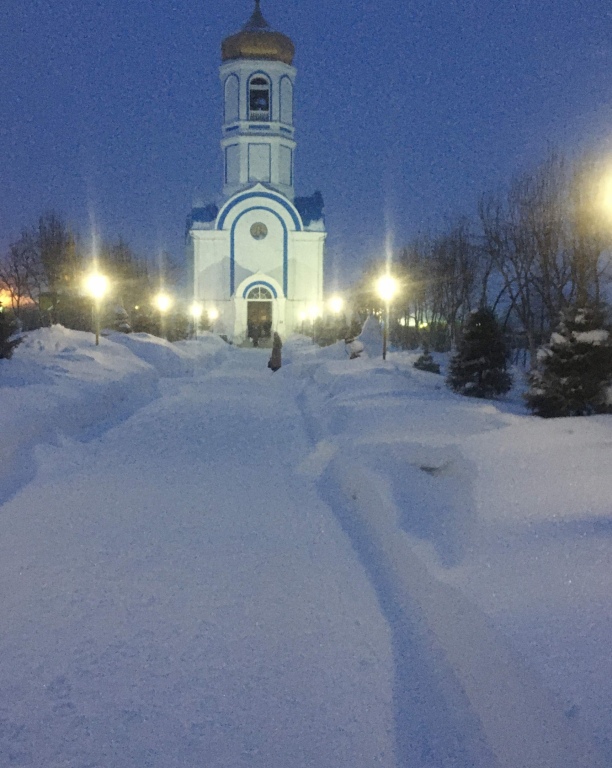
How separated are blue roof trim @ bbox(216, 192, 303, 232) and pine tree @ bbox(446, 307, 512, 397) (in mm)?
33890

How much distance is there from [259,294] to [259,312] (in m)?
1.32

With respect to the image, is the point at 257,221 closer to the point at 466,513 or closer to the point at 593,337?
the point at 593,337

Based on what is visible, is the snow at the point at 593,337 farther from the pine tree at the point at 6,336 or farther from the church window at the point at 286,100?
the church window at the point at 286,100

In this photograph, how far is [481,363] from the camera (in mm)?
15883

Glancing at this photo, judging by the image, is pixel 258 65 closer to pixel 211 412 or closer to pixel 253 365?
pixel 253 365

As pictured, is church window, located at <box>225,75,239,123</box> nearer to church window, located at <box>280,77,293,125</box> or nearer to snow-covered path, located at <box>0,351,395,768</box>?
church window, located at <box>280,77,293,125</box>

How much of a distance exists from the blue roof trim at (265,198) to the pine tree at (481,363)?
33890 millimetres

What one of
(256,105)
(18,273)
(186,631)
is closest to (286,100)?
(256,105)

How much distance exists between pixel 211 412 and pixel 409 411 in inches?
190

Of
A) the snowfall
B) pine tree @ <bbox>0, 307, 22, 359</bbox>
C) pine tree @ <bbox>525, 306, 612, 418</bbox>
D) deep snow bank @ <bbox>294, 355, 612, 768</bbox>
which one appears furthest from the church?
the snowfall

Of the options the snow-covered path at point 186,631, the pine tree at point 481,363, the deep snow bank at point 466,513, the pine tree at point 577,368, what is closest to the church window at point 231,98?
the pine tree at point 481,363

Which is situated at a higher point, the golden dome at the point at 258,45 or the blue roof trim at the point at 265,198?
the golden dome at the point at 258,45

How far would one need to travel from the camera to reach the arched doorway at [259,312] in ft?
158

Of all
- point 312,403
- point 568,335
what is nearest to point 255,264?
point 312,403
